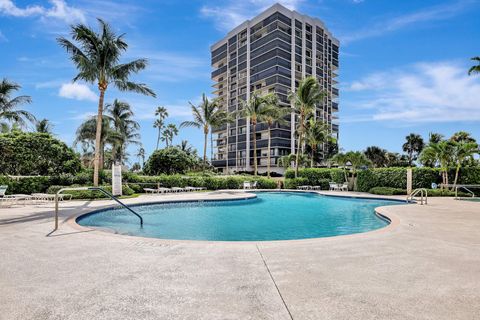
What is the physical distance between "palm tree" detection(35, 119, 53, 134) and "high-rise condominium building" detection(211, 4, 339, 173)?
30.5 m

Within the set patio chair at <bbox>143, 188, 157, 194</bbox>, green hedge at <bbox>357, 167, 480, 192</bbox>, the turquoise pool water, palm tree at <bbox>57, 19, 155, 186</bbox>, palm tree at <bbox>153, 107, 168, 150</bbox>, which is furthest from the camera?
palm tree at <bbox>153, 107, 168, 150</bbox>

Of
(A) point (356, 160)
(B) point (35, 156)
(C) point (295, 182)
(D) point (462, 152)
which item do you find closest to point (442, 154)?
(D) point (462, 152)

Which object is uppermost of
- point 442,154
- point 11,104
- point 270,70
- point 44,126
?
point 270,70

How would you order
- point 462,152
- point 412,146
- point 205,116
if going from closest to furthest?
point 462,152
point 205,116
point 412,146

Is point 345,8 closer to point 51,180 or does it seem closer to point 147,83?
point 147,83

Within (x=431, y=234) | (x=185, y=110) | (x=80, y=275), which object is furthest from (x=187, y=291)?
(x=185, y=110)

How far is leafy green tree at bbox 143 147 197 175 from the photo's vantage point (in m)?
33.0

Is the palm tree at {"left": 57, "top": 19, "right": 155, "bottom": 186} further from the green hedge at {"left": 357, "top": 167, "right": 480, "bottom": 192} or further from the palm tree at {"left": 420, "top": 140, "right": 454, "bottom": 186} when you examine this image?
the palm tree at {"left": 420, "top": 140, "right": 454, "bottom": 186}

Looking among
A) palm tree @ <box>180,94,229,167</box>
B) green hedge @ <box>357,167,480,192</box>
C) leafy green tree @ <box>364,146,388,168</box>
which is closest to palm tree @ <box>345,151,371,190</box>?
green hedge @ <box>357,167,480,192</box>

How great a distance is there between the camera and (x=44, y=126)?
33781 mm

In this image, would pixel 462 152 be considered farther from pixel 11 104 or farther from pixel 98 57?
pixel 11 104

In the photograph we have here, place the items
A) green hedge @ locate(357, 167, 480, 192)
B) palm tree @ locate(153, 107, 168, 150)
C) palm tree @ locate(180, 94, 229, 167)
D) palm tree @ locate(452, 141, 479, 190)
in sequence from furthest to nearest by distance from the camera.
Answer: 1. palm tree @ locate(153, 107, 168, 150)
2. palm tree @ locate(180, 94, 229, 167)
3. green hedge @ locate(357, 167, 480, 192)
4. palm tree @ locate(452, 141, 479, 190)

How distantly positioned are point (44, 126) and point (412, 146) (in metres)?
59.1

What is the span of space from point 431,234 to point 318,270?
416 centimetres
